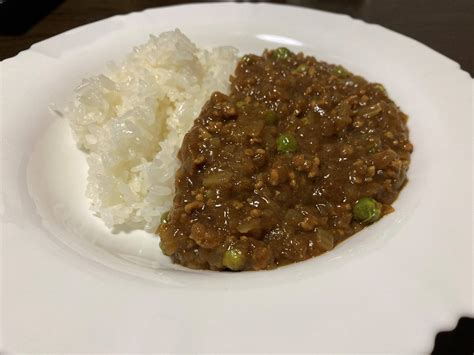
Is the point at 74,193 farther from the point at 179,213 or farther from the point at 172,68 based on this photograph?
the point at 172,68

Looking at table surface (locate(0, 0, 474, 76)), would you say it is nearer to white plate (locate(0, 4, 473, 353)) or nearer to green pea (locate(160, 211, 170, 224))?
white plate (locate(0, 4, 473, 353))

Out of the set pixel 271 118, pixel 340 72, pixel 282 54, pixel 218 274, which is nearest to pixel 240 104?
pixel 271 118

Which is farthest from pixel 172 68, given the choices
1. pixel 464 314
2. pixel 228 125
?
pixel 464 314

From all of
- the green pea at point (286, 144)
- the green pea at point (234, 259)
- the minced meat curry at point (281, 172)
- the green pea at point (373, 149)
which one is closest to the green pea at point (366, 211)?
the minced meat curry at point (281, 172)

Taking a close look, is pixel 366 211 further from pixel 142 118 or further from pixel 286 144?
pixel 142 118

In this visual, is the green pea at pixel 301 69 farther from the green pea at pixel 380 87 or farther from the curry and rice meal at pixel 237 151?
the green pea at pixel 380 87

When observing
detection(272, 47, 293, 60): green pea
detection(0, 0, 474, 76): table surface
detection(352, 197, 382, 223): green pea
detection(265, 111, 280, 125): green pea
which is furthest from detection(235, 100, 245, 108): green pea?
detection(0, 0, 474, 76): table surface
